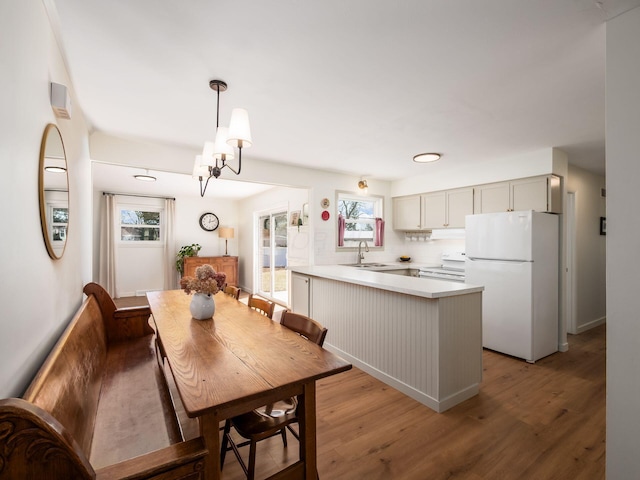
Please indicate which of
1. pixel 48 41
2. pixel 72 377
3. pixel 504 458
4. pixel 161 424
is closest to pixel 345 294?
pixel 504 458

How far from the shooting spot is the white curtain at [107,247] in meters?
6.09

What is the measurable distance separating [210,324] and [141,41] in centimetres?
160

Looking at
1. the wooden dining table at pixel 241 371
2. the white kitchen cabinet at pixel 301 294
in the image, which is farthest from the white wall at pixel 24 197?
the white kitchen cabinet at pixel 301 294

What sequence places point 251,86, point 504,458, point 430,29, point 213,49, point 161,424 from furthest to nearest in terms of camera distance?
1. point 251,86
2. point 504,458
3. point 213,49
4. point 430,29
5. point 161,424

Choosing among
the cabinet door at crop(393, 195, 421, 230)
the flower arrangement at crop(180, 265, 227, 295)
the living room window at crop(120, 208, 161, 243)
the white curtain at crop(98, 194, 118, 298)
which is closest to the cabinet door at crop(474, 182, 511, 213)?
the cabinet door at crop(393, 195, 421, 230)

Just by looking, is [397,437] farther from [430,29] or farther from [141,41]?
[141,41]

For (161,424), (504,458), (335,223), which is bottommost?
Result: (504,458)

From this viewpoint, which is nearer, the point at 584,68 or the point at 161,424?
the point at 161,424

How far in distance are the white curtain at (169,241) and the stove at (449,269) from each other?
541cm

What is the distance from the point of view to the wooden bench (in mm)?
690

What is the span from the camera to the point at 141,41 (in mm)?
1522

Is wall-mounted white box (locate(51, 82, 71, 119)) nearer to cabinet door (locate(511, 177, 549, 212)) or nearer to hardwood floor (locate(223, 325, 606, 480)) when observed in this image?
hardwood floor (locate(223, 325, 606, 480))

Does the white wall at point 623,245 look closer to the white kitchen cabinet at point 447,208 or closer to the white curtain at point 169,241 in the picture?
the white kitchen cabinet at point 447,208

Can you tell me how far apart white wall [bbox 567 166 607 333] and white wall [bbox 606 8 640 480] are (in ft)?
9.92
